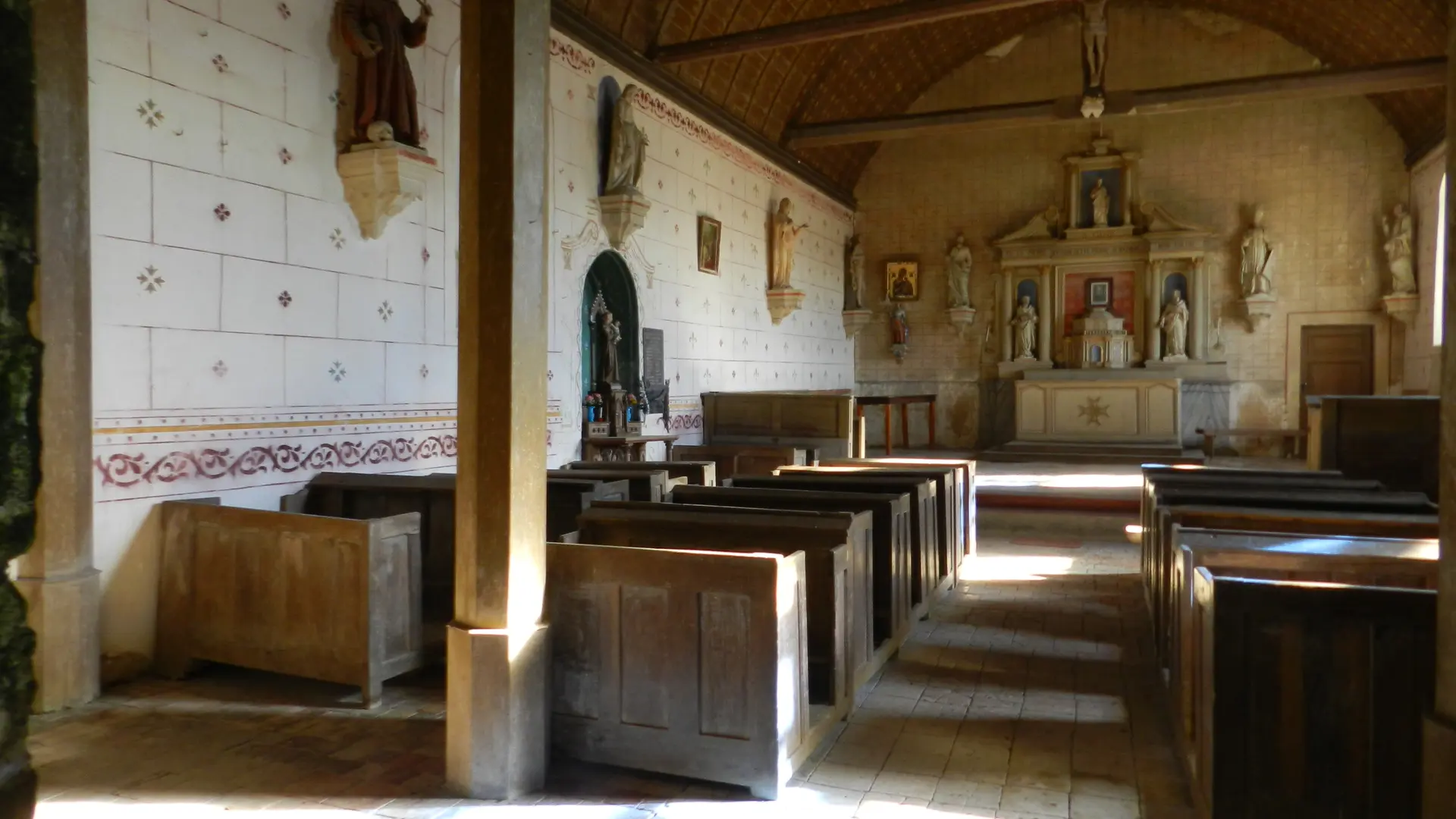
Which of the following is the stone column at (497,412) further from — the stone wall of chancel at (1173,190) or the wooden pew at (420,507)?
the stone wall of chancel at (1173,190)

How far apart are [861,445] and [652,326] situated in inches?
104

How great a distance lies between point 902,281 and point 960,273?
98cm

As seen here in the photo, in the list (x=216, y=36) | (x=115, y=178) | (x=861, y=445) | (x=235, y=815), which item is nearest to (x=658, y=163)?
(x=861, y=445)

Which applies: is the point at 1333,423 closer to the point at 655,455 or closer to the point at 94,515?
the point at 655,455

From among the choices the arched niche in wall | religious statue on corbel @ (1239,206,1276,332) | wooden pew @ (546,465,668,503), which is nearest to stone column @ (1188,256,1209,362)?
religious statue on corbel @ (1239,206,1276,332)

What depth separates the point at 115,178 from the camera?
4.18 metres

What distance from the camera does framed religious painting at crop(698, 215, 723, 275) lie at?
10.1 metres

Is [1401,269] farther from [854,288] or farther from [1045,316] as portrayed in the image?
[854,288]

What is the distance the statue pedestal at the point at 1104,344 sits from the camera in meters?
14.0

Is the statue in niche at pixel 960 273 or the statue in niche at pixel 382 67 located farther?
the statue in niche at pixel 960 273

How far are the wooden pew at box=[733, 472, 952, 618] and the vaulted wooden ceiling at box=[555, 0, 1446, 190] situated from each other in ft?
15.3

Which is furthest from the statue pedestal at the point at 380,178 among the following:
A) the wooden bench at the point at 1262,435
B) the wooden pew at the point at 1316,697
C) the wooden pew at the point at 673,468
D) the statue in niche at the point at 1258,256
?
the statue in niche at the point at 1258,256

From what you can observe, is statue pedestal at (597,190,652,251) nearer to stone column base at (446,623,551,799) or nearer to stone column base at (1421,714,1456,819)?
stone column base at (446,623,551,799)

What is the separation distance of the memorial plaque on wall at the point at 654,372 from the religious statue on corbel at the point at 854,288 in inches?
252
